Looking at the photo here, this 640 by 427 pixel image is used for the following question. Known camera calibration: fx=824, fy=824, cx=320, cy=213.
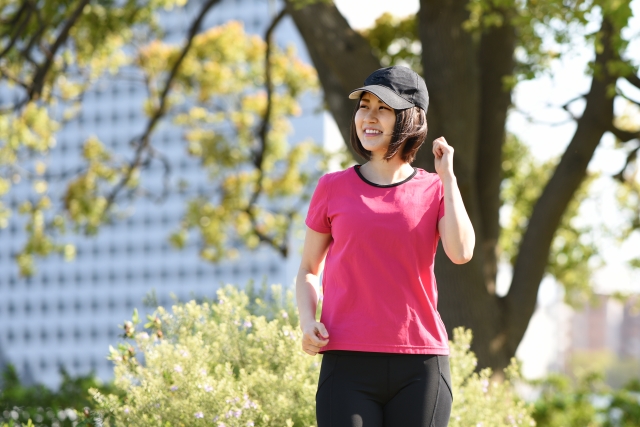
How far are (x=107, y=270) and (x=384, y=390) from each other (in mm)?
49483

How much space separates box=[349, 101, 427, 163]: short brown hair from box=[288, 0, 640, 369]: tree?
278 centimetres

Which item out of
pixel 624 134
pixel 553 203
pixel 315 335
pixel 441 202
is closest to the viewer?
pixel 315 335

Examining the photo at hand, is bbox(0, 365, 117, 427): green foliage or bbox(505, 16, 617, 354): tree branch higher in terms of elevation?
bbox(505, 16, 617, 354): tree branch

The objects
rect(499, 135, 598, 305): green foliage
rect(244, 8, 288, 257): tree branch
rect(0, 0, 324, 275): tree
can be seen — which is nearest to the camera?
rect(244, 8, 288, 257): tree branch

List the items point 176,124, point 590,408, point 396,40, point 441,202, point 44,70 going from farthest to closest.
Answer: point 176,124 → point 396,40 → point 590,408 → point 44,70 → point 441,202

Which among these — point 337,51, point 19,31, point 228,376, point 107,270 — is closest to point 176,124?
point 19,31

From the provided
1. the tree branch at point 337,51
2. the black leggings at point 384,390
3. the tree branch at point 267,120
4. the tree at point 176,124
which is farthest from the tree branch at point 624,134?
the black leggings at point 384,390

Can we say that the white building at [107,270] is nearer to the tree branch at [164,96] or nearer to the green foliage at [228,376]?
the tree branch at [164,96]

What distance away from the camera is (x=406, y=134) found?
8.12 feet

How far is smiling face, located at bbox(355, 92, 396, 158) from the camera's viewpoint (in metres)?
2.47

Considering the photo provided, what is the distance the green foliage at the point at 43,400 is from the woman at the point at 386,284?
3.22 m

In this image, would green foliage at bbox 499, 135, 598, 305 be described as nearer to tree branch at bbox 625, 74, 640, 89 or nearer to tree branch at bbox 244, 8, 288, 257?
tree branch at bbox 244, 8, 288, 257

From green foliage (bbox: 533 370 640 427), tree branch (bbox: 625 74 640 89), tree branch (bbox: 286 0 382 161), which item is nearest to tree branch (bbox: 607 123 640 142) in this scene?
tree branch (bbox: 625 74 640 89)

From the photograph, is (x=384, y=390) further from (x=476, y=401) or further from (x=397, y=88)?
(x=476, y=401)
